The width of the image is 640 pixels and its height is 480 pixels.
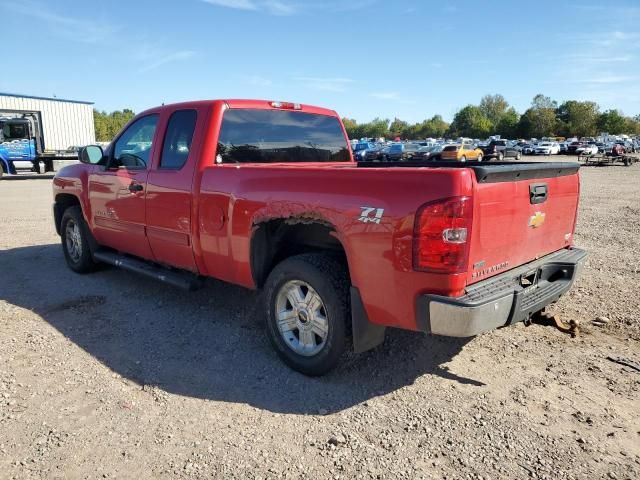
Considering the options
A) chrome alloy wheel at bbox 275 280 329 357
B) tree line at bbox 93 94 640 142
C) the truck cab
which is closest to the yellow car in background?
the truck cab

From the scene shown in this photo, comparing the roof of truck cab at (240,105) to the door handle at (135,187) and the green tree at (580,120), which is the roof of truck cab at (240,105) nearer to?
the door handle at (135,187)

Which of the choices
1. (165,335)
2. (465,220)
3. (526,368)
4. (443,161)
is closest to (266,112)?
(443,161)

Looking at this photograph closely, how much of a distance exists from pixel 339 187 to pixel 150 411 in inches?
73.9

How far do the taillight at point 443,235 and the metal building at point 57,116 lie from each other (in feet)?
90.0

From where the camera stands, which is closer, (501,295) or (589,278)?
(501,295)

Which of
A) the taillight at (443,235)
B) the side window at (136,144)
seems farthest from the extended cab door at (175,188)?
the taillight at (443,235)

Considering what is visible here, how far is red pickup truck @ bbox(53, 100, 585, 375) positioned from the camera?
277cm

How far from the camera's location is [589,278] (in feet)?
18.8

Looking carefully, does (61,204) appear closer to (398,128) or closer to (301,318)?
(301,318)

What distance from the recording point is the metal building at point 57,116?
1058 inches

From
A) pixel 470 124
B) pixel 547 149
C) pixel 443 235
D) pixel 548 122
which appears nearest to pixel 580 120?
pixel 548 122

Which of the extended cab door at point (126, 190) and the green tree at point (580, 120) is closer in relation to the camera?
the extended cab door at point (126, 190)

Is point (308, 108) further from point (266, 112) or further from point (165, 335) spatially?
point (165, 335)

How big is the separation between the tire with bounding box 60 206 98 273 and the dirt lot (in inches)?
39.6
